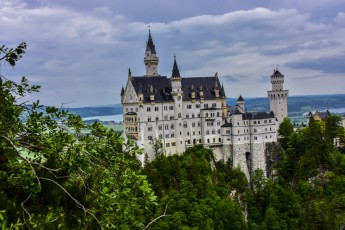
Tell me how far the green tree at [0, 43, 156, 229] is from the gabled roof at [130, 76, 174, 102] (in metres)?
68.6

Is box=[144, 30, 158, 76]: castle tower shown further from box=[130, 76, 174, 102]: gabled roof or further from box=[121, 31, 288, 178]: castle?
box=[130, 76, 174, 102]: gabled roof

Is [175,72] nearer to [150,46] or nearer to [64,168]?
[150,46]

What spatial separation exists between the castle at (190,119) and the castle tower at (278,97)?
434 centimetres

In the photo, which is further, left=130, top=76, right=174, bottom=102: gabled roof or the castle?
left=130, top=76, right=174, bottom=102: gabled roof

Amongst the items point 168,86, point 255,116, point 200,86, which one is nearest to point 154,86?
point 168,86

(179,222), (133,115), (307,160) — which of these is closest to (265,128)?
(307,160)

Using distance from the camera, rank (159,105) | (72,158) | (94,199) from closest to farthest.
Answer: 1. (72,158)
2. (94,199)
3. (159,105)

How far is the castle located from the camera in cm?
8175

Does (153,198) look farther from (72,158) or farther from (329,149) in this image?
(329,149)

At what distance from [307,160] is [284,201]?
13307 mm

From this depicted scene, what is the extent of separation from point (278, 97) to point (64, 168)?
87094 millimetres

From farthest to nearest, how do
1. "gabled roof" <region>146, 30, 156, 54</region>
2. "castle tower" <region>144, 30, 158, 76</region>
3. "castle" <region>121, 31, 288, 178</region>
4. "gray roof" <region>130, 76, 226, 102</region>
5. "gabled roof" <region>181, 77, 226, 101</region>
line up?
"gabled roof" <region>146, 30, 156, 54</region>, "castle tower" <region>144, 30, 158, 76</region>, "gabled roof" <region>181, 77, 226, 101</region>, "gray roof" <region>130, 76, 226, 102</region>, "castle" <region>121, 31, 288, 178</region>

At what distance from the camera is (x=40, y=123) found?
12.5m

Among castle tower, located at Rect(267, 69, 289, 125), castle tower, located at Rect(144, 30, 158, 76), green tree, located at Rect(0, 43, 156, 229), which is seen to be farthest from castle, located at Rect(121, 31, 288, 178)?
green tree, located at Rect(0, 43, 156, 229)
